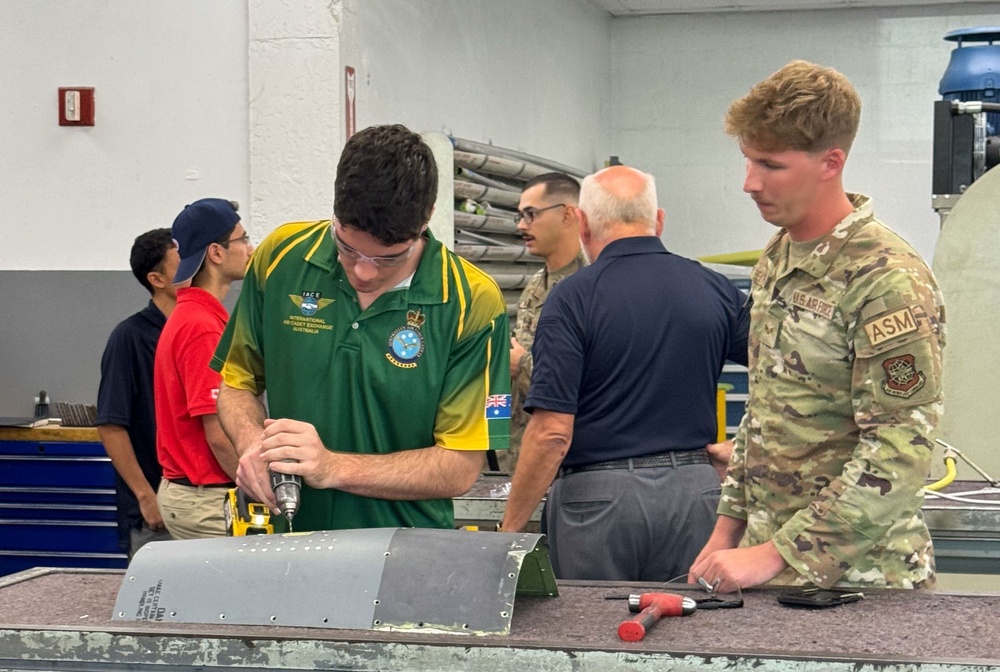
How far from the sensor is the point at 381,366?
2.05 metres

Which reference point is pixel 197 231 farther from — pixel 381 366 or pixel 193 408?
pixel 381 366

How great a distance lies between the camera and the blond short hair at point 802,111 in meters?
1.81

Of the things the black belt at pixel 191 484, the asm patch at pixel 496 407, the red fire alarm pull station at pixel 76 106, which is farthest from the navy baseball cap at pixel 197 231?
the red fire alarm pull station at pixel 76 106

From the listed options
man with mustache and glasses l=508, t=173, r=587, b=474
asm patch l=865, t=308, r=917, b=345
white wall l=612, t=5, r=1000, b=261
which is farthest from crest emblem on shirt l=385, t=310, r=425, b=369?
white wall l=612, t=5, r=1000, b=261

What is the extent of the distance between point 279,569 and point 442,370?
1.51ft

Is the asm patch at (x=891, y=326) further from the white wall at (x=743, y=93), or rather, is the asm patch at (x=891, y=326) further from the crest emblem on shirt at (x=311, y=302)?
the white wall at (x=743, y=93)

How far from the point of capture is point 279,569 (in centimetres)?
179

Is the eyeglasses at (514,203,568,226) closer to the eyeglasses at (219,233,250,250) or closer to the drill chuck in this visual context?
the eyeglasses at (219,233,250,250)

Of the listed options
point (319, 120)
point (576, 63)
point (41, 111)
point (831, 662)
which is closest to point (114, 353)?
point (319, 120)

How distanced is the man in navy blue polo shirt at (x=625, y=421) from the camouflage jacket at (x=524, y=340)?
34.1 inches

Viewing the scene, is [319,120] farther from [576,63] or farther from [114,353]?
[576,63]

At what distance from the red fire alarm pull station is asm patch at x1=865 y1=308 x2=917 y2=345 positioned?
4165 mm

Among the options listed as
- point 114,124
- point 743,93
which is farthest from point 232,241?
point 743,93

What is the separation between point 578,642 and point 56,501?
385cm
